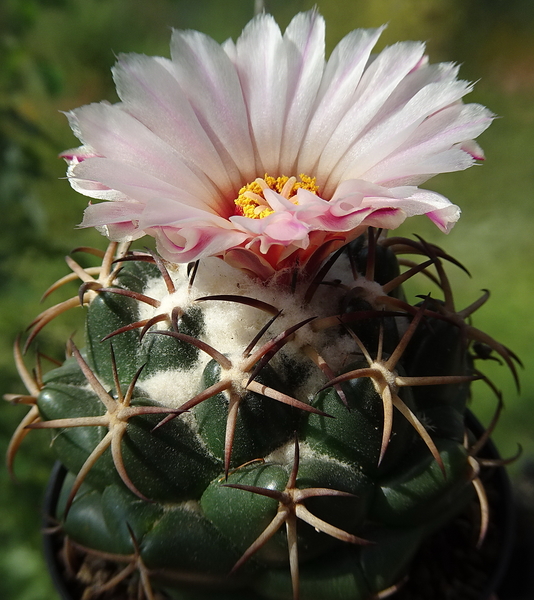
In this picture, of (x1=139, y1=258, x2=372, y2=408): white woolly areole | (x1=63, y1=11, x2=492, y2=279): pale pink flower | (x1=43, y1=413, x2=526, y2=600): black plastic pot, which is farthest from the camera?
(x1=43, y1=413, x2=526, y2=600): black plastic pot

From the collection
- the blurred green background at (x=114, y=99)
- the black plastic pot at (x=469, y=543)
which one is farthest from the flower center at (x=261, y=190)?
the blurred green background at (x=114, y=99)

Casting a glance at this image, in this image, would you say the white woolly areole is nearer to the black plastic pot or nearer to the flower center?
the flower center

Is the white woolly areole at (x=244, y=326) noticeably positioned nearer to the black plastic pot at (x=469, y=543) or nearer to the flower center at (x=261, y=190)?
the flower center at (x=261, y=190)

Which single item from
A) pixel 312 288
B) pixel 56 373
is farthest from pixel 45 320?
pixel 312 288

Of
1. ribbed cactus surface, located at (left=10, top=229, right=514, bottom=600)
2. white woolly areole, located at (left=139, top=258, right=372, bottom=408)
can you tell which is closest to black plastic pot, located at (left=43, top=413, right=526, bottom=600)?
ribbed cactus surface, located at (left=10, top=229, right=514, bottom=600)

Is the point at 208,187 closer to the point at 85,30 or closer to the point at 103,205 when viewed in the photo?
the point at 103,205

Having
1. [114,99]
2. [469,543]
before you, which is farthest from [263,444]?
[114,99]

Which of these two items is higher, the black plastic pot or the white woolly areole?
the white woolly areole

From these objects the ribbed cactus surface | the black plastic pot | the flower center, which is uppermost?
the flower center
